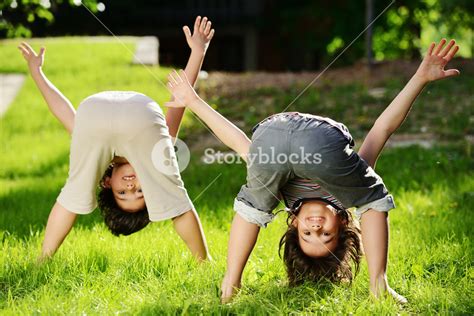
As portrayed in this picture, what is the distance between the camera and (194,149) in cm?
659

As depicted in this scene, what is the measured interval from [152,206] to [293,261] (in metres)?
0.62

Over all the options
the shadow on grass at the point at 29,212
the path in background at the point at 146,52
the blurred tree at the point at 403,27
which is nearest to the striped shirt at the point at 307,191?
the shadow on grass at the point at 29,212

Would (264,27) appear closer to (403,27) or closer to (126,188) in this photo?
(403,27)

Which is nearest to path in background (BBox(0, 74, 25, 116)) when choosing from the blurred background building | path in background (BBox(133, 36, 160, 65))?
path in background (BBox(133, 36, 160, 65))

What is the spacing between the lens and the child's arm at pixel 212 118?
2908mm

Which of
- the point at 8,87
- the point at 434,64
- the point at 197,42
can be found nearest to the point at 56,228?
the point at 197,42

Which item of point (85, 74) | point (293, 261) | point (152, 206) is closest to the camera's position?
point (293, 261)

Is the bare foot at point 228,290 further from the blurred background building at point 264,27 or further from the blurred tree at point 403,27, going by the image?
the blurred background building at point 264,27

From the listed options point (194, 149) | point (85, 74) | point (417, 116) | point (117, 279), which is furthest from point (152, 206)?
point (85, 74)

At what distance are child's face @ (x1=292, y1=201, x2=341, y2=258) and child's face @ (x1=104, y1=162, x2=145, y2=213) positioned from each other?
2.37 feet

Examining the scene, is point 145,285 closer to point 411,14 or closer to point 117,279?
point 117,279

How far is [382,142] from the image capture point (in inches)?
114

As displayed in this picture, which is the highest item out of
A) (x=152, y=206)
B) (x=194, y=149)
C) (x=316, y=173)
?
(x=316, y=173)

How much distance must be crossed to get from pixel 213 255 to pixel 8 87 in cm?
674
